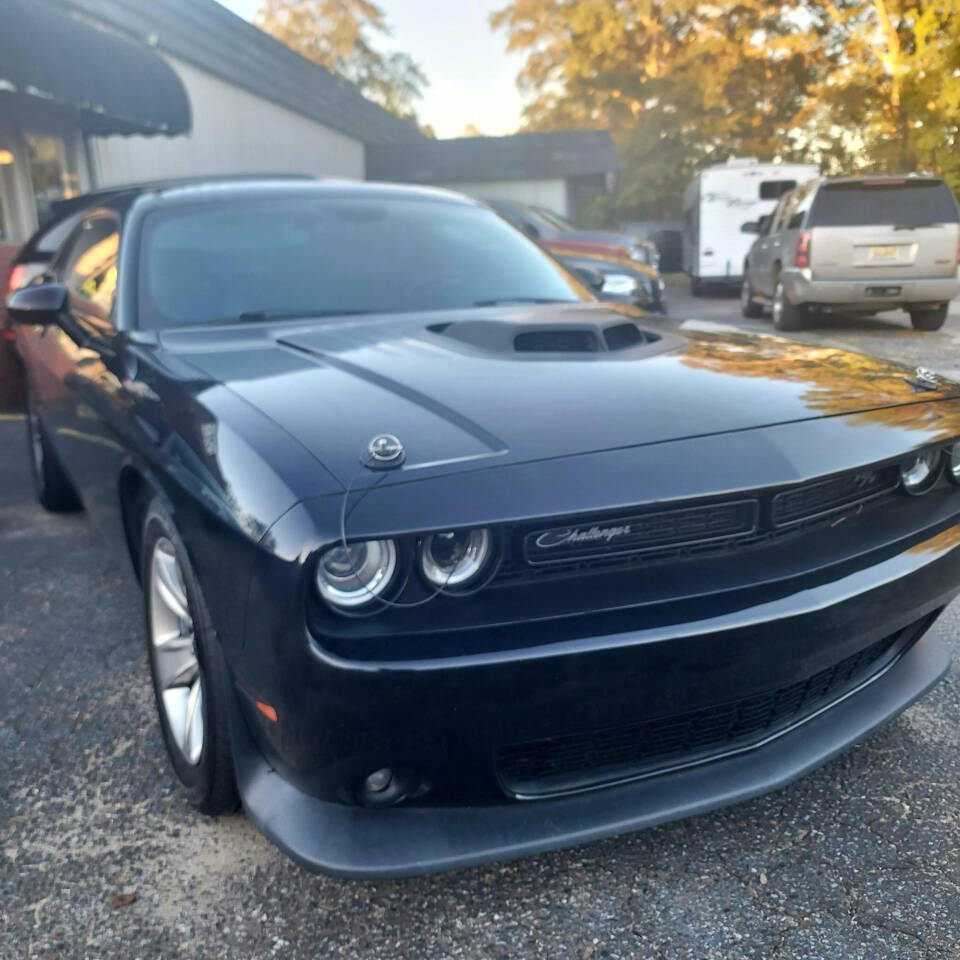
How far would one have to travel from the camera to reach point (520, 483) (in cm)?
171

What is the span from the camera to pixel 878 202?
36.4ft

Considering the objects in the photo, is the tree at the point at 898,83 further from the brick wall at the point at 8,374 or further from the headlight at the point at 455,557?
the headlight at the point at 455,557

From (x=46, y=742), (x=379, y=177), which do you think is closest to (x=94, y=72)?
(x=46, y=742)

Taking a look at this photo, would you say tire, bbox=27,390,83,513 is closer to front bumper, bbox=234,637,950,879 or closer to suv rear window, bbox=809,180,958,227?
front bumper, bbox=234,637,950,879

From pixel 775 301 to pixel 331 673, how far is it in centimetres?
1155

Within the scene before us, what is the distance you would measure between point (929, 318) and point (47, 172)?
10.6 meters

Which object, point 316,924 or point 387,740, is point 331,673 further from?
point 316,924

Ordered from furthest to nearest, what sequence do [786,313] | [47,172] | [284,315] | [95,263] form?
[47,172] → [786,313] → [95,263] → [284,315]

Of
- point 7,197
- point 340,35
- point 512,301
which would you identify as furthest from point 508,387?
point 340,35

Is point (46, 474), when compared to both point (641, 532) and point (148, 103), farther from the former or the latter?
point (148, 103)

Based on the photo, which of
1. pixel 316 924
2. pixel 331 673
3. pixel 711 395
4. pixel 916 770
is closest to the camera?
pixel 331 673

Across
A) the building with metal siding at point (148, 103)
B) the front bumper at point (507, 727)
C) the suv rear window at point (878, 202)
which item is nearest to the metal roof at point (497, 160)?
the building with metal siding at point (148, 103)

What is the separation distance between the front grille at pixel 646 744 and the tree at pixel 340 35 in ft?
157

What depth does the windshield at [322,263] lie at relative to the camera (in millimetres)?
2996
